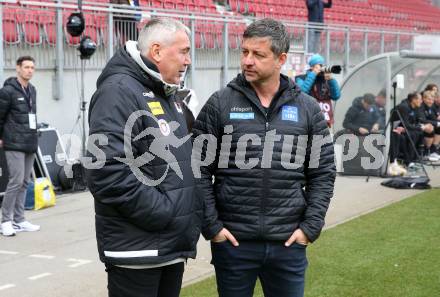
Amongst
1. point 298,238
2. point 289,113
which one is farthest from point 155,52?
point 298,238

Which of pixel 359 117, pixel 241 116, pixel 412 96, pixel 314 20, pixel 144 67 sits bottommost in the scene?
pixel 359 117

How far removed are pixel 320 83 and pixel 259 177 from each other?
28.0 feet

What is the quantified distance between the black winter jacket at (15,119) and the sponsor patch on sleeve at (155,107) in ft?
17.2

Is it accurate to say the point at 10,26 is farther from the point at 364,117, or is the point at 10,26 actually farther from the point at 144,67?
the point at 144,67

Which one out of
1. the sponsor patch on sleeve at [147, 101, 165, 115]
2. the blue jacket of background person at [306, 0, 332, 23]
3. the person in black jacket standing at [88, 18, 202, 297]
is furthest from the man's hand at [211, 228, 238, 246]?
the blue jacket of background person at [306, 0, 332, 23]

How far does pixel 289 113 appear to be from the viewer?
3707mm

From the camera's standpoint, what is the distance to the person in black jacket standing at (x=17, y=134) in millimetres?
8180

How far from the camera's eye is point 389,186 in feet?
38.7

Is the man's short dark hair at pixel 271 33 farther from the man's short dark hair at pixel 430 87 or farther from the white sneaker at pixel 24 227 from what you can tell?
the man's short dark hair at pixel 430 87

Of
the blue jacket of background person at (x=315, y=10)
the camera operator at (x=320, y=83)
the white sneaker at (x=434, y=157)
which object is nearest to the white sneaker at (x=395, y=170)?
the camera operator at (x=320, y=83)

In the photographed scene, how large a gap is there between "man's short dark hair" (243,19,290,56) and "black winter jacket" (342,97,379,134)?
972 cm

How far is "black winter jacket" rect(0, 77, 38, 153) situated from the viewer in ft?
26.8

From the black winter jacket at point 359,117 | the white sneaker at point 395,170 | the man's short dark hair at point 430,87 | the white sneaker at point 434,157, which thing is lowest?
the white sneaker at point 434,157

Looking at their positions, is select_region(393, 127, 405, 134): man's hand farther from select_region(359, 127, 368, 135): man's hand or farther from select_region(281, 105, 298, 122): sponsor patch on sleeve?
select_region(281, 105, 298, 122): sponsor patch on sleeve
